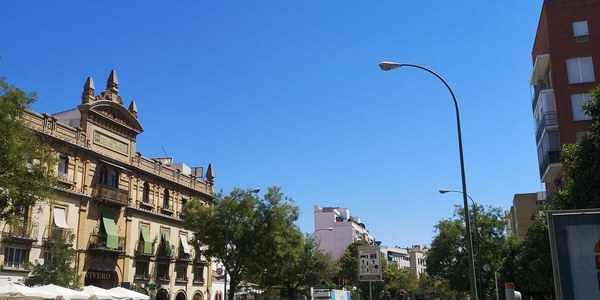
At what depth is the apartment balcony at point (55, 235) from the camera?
3419cm

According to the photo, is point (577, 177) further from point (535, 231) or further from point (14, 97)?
point (14, 97)

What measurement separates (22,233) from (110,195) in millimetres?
8203

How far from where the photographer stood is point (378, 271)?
1955 centimetres

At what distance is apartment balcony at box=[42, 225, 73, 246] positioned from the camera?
112ft

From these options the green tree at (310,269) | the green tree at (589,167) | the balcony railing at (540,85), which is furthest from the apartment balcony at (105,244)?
the balcony railing at (540,85)

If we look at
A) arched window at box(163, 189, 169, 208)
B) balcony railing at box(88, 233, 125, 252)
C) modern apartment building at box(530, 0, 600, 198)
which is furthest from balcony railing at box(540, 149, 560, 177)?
balcony railing at box(88, 233, 125, 252)

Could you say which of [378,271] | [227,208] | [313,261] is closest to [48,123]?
[227,208]

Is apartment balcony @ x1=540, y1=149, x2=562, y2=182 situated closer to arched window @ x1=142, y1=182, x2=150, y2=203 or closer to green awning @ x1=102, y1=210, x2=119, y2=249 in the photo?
arched window @ x1=142, y1=182, x2=150, y2=203

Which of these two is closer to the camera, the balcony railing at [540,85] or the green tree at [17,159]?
the green tree at [17,159]

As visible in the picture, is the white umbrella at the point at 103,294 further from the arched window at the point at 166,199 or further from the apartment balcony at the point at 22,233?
the arched window at the point at 166,199

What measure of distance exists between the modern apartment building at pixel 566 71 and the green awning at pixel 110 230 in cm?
3084

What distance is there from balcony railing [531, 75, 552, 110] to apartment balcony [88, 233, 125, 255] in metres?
32.4

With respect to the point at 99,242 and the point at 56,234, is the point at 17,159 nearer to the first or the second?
the point at 56,234

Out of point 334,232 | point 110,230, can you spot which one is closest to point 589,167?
point 110,230
